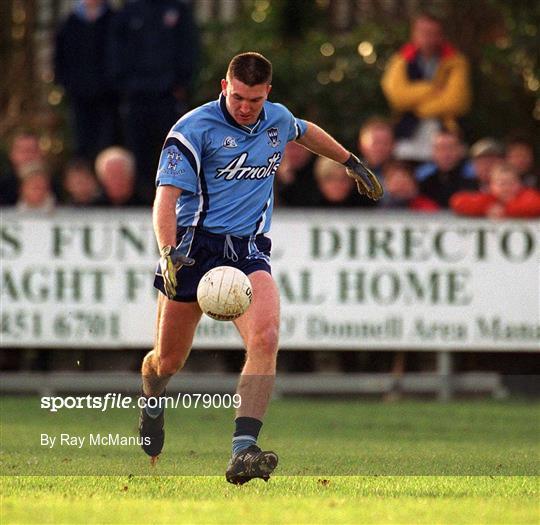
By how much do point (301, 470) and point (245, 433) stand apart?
2.64 feet

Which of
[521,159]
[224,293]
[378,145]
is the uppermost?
[224,293]

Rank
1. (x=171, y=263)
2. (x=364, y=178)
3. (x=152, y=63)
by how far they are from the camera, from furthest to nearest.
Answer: (x=152, y=63) → (x=364, y=178) → (x=171, y=263)

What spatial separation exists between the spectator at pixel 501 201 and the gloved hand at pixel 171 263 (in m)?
6.76

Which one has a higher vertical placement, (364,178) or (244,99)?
(244,99)

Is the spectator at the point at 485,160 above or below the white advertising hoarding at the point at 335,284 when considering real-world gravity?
above

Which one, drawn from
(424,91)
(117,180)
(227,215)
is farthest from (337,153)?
(424,91)

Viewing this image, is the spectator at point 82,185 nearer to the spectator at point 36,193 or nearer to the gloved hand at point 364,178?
the spectator at point 36,193

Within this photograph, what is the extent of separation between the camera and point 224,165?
376 inches

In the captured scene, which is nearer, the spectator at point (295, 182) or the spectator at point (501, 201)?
the spectator at point (501, 201)

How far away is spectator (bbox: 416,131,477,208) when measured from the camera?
630 inches

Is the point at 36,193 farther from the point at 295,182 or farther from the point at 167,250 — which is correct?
the point at 167,250

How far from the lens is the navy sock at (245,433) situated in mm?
8945

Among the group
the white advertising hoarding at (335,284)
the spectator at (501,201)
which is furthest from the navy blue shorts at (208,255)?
the spectator at (501,201)

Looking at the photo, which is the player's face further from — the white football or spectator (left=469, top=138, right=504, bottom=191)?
spectator (left=469, top=138, right=504, bottom=191)
